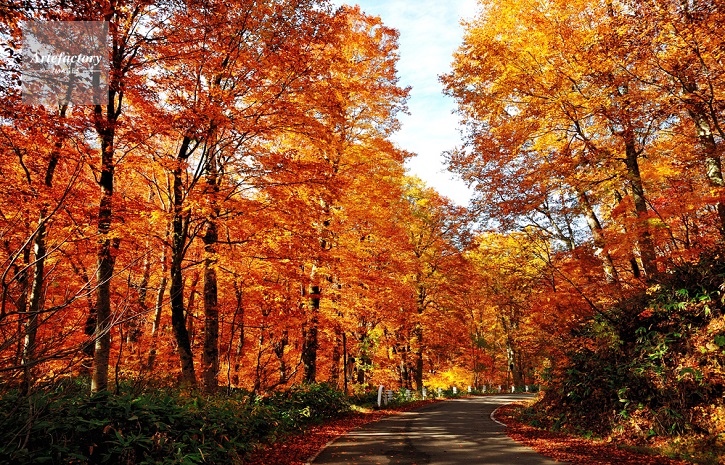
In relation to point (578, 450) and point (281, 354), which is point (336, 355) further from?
point (578, 450)

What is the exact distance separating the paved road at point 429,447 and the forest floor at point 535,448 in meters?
0.37

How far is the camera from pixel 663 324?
10984mm

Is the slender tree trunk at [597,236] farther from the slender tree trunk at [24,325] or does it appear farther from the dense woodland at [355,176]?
the slender tree trunk at [24,325]

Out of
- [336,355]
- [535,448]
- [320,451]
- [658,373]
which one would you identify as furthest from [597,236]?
[336,355]

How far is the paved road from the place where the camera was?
7914mm

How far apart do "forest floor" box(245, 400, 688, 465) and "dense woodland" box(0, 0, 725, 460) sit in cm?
104

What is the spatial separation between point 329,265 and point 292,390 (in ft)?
14.5

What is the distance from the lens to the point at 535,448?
9.20m

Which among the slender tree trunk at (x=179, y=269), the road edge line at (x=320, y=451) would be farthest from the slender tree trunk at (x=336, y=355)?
the slender tree trunk at (x=179, y=269)

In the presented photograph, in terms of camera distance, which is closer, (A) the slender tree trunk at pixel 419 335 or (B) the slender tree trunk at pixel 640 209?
(B) the slender tree trunk at pixel 640 209

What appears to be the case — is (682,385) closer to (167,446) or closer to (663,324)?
(663,324)

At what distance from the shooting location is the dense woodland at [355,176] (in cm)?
913

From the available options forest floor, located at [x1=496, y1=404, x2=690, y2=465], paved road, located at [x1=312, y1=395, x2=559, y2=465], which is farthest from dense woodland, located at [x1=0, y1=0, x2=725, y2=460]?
paved road, located at [x1=312, y1=395, x2=559, y2=465]

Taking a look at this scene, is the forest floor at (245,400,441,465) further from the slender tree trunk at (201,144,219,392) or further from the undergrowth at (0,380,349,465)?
the slender tree trunk at (201,144,219,392)
